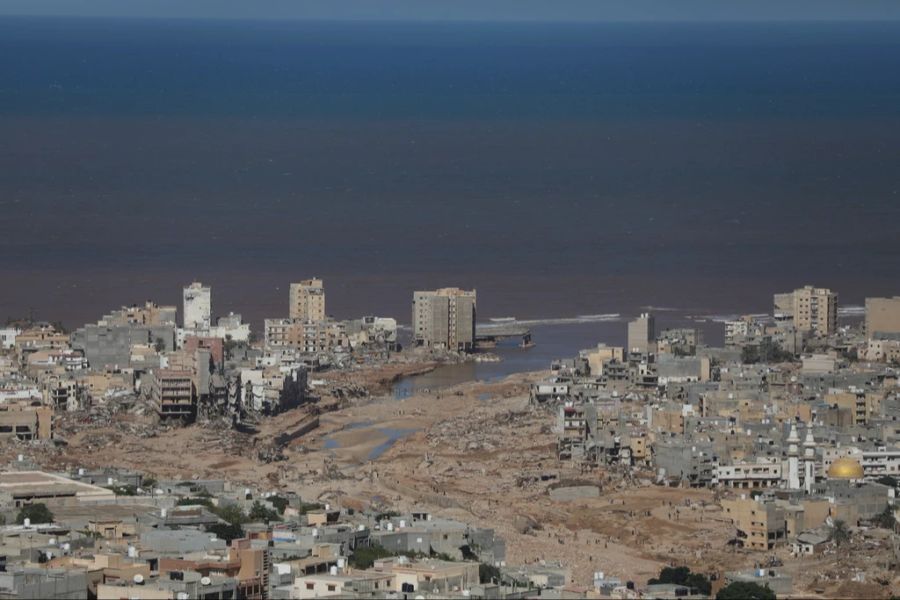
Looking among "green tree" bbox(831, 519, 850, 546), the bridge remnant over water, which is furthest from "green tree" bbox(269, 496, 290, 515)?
the bridge remnant over water

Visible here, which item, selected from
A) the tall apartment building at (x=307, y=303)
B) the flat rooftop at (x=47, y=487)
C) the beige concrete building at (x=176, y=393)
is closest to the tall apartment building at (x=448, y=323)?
the tall apartment building at (x=307, y=303)

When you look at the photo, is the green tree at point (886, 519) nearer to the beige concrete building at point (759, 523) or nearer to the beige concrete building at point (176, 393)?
the beige concrete building at point (759, 523)

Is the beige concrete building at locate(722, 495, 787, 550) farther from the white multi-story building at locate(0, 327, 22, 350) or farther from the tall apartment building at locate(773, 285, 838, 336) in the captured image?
the tall apartment building at locate(773, 285, 838, 336)

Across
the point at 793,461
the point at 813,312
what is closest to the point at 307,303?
the point at 813,312

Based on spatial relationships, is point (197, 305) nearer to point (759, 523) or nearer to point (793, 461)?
point (793, 461)

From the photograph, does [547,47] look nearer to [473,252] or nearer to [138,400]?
[473,252]

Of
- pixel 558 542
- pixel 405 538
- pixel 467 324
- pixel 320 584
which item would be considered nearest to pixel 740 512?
pixel 558 542

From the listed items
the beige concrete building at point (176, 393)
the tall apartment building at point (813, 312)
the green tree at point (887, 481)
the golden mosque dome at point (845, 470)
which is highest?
the tall apartment building at point (813, 312)

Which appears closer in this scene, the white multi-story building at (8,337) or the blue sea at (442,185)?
the white multi-story building at (8,337)
